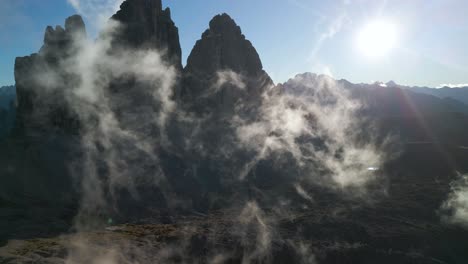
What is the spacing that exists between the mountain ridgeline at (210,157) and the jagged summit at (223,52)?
0.31m

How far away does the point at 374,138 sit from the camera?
272 feet

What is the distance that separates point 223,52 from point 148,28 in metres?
16.6

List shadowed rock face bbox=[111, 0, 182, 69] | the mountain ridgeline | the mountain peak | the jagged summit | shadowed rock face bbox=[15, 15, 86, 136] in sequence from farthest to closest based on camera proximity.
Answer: the mountain peak → the jagged summit → shadowed rock face bbox=[111, 0, 182, 69] → shadowed rock face bbox=[15, 15, 86, 136] → the mountain ridgeline

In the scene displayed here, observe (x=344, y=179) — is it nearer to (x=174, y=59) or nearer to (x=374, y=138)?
(x=374, y=138)

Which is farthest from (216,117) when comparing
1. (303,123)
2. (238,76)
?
(303,123)

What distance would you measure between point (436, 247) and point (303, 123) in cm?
4979

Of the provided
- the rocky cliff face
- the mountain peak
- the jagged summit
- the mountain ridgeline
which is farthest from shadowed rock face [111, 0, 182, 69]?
the mountain peak

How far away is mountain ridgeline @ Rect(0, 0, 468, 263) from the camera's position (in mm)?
34219

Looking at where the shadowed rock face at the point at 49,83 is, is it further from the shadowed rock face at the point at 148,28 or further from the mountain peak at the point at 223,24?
the mountain peak at the point at 223,24

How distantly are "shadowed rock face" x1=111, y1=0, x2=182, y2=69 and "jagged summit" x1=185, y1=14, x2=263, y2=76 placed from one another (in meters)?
4.34

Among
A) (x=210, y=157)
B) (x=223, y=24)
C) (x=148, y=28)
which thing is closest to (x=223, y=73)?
(x=223, y=24)

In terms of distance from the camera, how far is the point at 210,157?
69.9 m

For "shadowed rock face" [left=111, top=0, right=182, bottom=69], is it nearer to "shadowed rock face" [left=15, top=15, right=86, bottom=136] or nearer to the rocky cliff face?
the rocky cliff face

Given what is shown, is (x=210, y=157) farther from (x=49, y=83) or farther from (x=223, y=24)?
(x=49, y=83)
